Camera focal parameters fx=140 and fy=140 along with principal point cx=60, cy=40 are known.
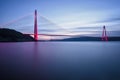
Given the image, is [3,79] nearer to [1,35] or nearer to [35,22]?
[35,22]

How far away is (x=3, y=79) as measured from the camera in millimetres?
2943

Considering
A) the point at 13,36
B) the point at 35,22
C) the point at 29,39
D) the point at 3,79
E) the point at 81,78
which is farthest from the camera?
the point at 29,39

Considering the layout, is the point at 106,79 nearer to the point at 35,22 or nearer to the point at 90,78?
the point at 90,78

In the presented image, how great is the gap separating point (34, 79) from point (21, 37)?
57809 mm

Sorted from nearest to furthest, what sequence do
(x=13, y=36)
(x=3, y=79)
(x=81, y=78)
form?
(x=3, y=79) → (x=81, y=78) → (x=13, y=36)

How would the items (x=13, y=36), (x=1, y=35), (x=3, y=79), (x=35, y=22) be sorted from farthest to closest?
(x=13, y=36), (x=1, y=35), (x=35, y=22), (x=3, y=79)

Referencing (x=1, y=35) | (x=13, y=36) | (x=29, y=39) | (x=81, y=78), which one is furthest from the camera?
(x=29, y=39)

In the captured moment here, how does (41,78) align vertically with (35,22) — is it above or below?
below

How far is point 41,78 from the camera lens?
3105mm

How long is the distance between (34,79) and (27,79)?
15 cm

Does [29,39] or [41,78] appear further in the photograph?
→ [29,39]

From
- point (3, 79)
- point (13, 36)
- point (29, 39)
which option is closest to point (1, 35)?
point (13, 36)

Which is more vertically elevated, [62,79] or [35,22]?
[35,22]

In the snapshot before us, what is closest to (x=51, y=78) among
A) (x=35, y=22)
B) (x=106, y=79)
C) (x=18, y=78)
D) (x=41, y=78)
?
(x=41, y=78)
